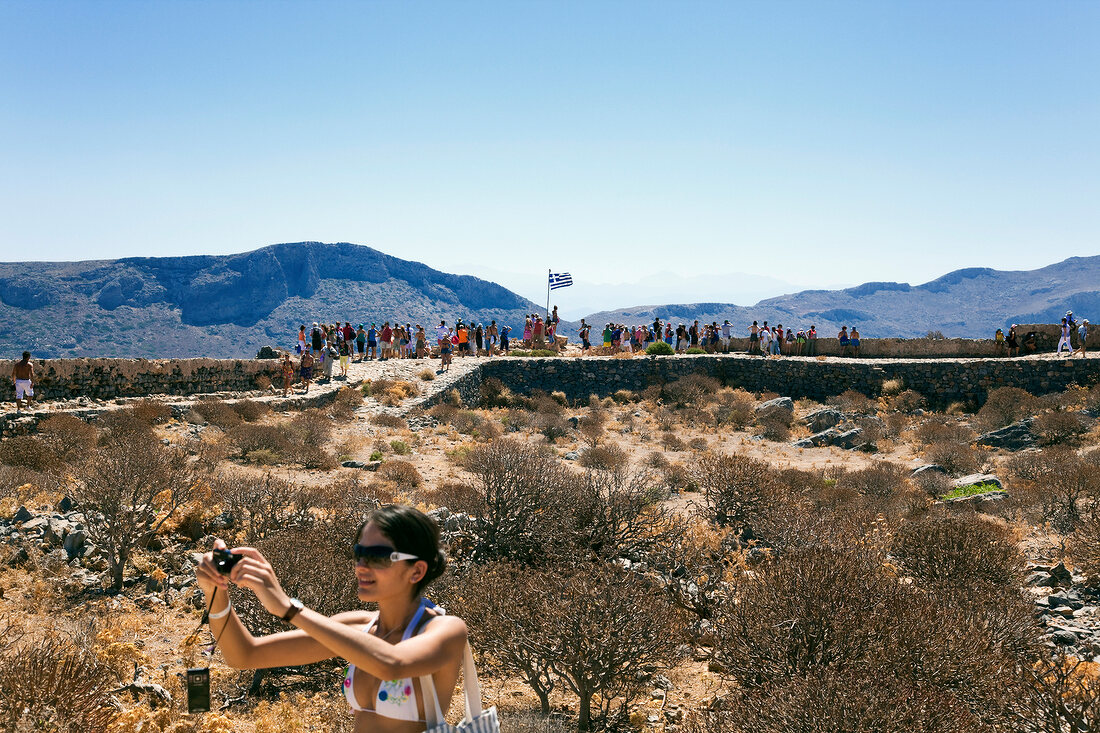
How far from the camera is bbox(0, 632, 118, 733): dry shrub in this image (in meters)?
3.98

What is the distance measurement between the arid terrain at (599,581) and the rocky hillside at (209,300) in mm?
127570

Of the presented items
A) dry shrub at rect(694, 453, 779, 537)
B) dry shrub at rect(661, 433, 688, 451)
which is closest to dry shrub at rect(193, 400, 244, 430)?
dry shrub at rect(661, 433, 688, 451)

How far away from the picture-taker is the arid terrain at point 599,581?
4.64 metres

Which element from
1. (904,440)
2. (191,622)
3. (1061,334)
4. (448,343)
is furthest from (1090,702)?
(1061,334)

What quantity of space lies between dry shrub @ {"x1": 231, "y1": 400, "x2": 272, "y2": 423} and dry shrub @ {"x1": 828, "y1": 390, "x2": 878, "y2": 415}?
18.0m

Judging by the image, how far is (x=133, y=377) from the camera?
2012cm

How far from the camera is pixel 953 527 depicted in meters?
8.07

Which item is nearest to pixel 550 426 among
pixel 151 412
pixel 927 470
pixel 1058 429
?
pixel 927 470

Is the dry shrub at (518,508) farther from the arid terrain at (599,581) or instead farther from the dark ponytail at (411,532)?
the dark ponytail at (411,532)

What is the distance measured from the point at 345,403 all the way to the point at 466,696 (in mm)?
18983

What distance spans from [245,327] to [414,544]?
531 feet

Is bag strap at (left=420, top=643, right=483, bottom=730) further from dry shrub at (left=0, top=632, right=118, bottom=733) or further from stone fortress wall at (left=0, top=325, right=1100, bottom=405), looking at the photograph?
stone fortress wall at (left=0, top=325, right=1100, bottom=405)

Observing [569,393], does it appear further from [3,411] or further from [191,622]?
[191,622]

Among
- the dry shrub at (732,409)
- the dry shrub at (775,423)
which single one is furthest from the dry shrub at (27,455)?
the dry shrub at (732,409)
